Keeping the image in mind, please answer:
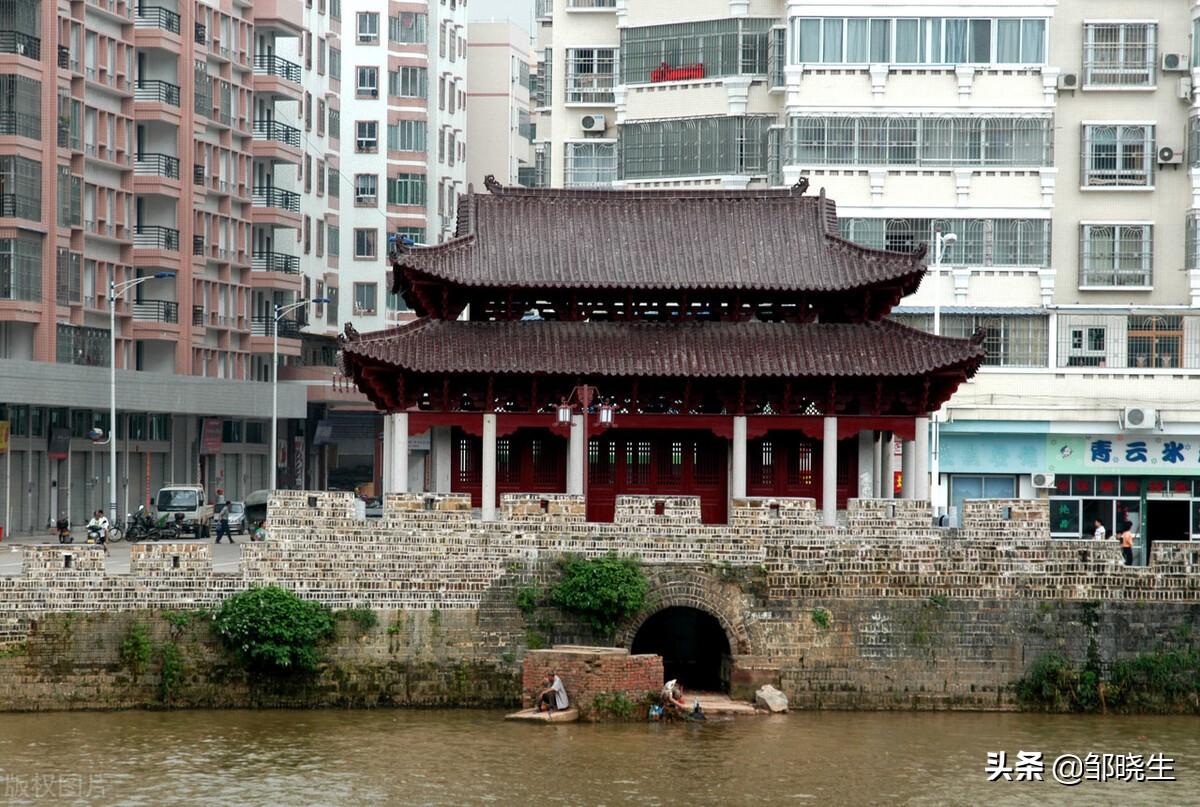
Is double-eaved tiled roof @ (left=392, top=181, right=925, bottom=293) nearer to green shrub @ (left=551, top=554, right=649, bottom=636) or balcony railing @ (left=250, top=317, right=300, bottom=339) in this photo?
green shrub @ (left=551, top=554, right=649, bottom=636)

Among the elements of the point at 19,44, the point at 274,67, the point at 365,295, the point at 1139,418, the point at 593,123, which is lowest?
the point at 1139,418

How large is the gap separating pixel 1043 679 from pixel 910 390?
9153 millimetres

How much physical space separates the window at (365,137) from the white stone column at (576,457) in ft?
227

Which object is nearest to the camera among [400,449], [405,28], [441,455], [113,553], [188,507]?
[400,449]

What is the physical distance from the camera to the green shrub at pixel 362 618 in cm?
4250

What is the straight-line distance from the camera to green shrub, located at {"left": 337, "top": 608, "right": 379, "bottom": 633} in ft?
139

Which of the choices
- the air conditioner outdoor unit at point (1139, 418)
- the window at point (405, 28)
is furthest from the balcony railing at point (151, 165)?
the air conditioner outdoor unit at point (1139, 418)

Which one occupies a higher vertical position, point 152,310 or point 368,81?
point 368,81

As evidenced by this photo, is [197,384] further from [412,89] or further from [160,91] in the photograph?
[412,89]

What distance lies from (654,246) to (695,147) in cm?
2111

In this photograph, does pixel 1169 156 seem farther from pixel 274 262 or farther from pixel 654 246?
pixel 274 262

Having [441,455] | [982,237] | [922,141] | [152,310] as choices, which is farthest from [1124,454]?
[152,310]

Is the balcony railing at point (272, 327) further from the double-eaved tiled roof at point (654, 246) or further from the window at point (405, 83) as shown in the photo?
the double-eaved tiled roof at point (654, 246)

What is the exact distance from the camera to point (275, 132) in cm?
10075
